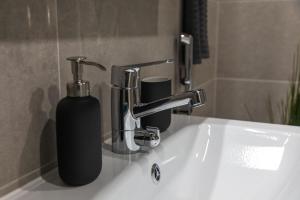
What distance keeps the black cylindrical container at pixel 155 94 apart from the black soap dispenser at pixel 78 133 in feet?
0.73

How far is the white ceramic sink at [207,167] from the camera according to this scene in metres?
0.55

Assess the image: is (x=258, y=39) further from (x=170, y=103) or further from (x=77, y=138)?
(x=77, y=138)

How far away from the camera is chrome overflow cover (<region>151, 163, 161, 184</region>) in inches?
24.5

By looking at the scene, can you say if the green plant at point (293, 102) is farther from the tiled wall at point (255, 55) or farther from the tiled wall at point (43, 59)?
the tiled wall at point (43, 59)

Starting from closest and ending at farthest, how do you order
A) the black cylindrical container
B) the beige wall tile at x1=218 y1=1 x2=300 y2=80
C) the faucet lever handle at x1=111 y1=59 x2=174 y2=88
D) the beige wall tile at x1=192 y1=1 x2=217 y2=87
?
the faucet lever handle at x1=111 y1=59 x2=174 y2=88, the black cylindrical container, the beige wall tile at x1=192 y1=1 x2=217 y2=87, the beige wall tile at x1=218 y1=1 x2=300 y2=80

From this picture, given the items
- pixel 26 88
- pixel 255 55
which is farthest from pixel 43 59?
pixel 255 55

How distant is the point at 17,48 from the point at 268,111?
3.81 feet

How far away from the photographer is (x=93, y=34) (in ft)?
2.11

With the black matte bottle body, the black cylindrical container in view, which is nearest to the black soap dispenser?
the black matte bottle body

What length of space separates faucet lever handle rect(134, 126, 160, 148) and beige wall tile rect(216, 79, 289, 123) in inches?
35.5

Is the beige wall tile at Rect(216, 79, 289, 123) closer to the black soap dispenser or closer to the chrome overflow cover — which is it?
the chrome overflow cover

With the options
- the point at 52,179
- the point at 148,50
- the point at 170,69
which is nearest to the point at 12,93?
the point at 52,179

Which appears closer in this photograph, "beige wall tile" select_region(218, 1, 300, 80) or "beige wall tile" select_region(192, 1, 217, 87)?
"beige wall tile" select_region(192, 1, 217, 87)

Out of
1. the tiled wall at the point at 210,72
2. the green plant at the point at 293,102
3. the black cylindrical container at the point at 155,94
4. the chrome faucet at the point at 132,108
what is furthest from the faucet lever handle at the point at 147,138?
the green plant at the point at 293,102
